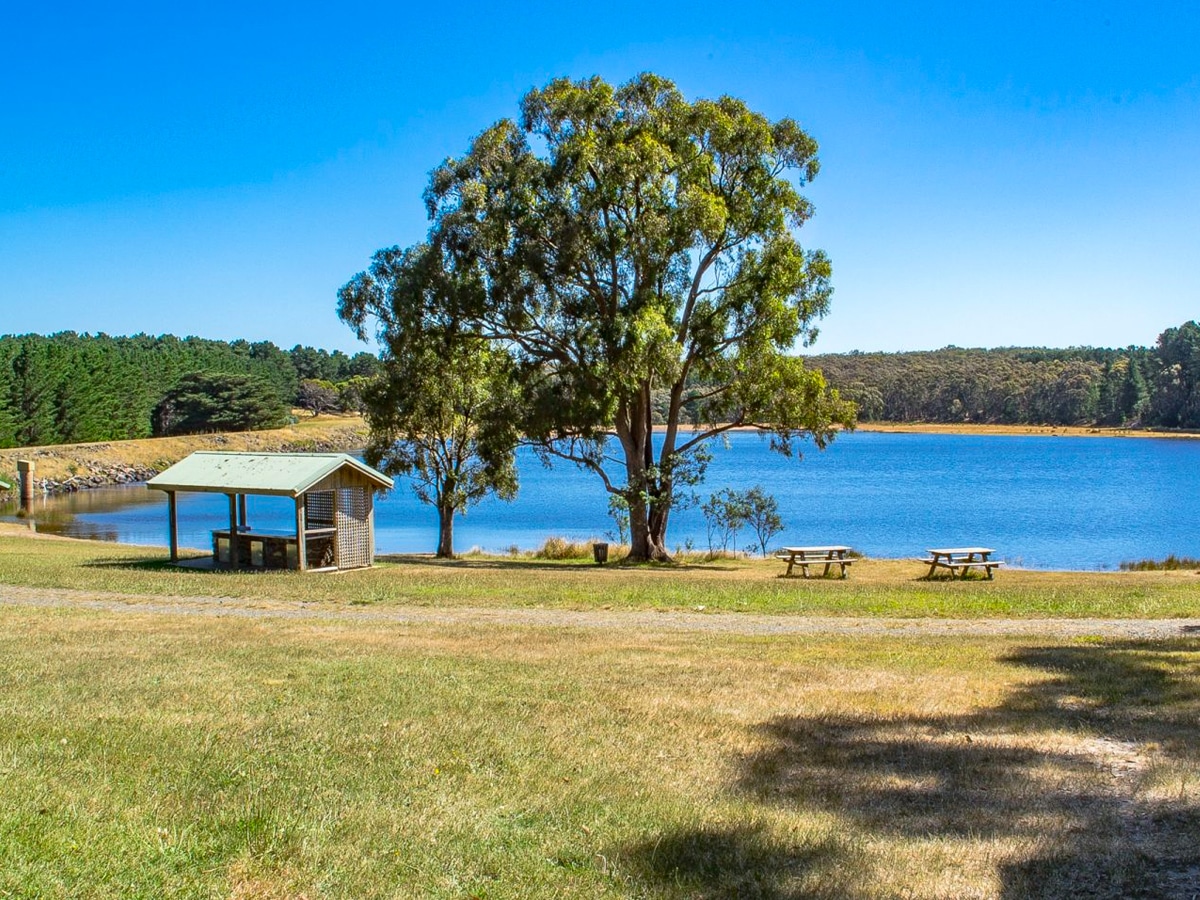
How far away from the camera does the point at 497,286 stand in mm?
27188

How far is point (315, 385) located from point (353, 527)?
398 feet

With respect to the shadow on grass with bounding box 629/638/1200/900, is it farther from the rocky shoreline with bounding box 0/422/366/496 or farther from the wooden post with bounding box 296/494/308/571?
the rocky shoreline with bounding box 0/422/366/496

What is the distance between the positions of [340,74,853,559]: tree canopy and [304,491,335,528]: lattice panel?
19.0 feet

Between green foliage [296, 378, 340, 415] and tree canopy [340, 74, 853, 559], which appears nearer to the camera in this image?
tree canopy [340, 74, 853, 559]

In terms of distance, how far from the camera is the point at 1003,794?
6266 millimetres

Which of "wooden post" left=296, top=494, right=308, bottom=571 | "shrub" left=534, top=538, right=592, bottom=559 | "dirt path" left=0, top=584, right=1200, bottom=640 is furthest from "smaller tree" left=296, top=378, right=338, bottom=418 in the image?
"dirt path" left=0, top=584, right=1200, bottom=640

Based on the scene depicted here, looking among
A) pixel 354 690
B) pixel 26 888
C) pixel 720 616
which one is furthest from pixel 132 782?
pixel 720 616

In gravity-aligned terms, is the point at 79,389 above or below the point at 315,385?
below

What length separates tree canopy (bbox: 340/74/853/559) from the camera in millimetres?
26312

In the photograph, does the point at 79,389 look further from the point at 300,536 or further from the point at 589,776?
the point at 589,776

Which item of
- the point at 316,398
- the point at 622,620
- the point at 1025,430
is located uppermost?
the point at 316,398

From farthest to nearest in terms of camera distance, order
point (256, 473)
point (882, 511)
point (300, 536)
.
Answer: point (882, 511), point (256, 473), point (300, 536)

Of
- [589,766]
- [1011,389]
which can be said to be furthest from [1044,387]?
[589,766]

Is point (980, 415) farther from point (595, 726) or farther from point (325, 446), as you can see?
point (595, 726)
